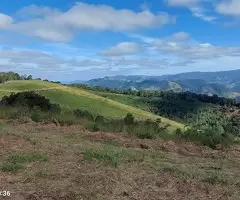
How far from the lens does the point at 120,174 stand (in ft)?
29.1

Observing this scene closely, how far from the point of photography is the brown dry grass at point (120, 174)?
24.8 ft

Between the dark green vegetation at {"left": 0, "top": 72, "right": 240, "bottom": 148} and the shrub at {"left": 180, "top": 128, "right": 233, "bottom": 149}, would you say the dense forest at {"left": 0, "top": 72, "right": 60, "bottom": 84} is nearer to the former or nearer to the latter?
the dark green vegetation at {"left": 0, "top": 72, "right": 240, "bottom": 148}

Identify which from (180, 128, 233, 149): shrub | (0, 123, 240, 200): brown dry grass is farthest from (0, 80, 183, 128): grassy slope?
(0, 123, 240, 200): brown dry grass

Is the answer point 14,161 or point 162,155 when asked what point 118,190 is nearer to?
point 14,161

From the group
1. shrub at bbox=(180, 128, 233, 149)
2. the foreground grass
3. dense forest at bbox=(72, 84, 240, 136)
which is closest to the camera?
the foreground grass

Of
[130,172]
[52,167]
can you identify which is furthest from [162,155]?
[52,167]

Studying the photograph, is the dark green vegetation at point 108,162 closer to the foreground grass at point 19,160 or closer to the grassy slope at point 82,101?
the foreground grass at point 19,160

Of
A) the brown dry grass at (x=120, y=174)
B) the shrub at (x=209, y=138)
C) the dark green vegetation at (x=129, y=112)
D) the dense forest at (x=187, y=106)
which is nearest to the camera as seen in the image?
the brown dry grass at (x=120, y=174)

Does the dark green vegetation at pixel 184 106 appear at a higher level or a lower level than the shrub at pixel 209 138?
lower

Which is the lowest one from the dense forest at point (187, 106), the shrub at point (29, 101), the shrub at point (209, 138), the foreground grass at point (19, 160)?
the dense forest at point (187, 106)

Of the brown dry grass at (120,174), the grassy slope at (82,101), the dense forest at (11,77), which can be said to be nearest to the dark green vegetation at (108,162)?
the brown dry grass at (120,174)

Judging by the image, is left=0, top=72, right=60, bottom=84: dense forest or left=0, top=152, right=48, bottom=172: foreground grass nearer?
left=0, top=152, right=48, bottom=172: foreground grass

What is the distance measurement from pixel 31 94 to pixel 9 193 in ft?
84.1

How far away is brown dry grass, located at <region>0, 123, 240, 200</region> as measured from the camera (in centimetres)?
757
